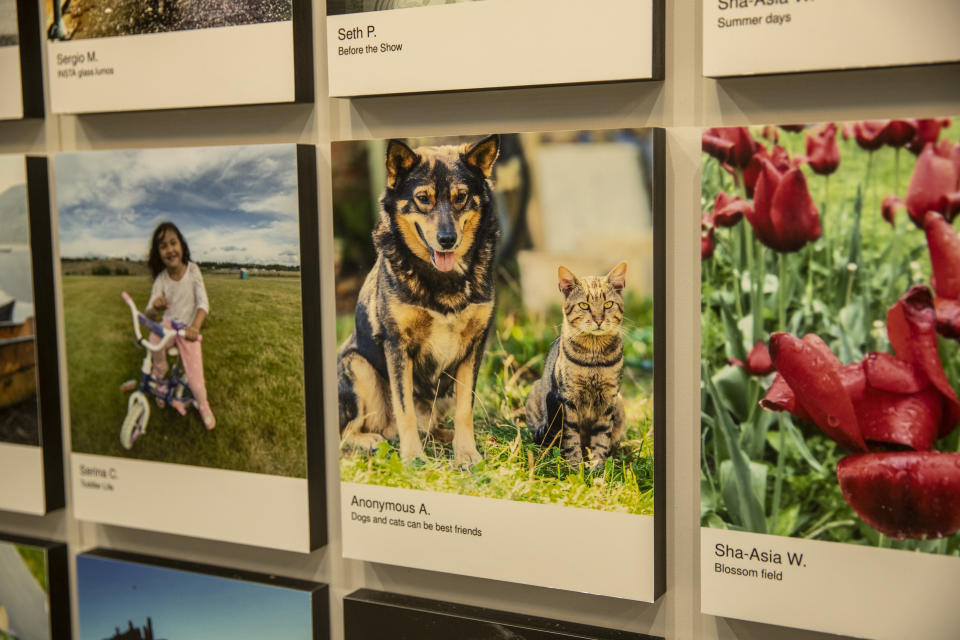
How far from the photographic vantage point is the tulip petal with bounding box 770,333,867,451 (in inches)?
41.4

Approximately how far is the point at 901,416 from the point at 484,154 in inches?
23.1

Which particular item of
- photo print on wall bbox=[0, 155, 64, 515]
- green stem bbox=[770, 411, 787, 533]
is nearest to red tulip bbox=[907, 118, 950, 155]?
green stem bbox=[770, 411, 787, 533]

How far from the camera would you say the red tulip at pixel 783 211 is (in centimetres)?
105

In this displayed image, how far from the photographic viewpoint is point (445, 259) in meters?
1.24

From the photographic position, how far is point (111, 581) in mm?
1534

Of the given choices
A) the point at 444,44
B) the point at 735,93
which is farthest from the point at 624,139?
the point at 444,44

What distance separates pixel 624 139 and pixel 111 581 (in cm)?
109
